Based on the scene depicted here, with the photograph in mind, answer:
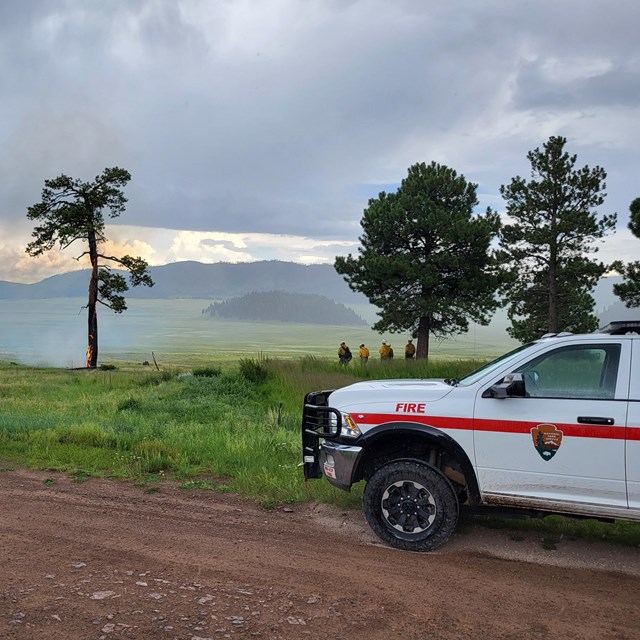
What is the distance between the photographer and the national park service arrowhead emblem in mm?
5172

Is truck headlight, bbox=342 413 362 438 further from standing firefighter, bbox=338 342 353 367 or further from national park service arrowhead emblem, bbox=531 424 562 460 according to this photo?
standing firefighter, bbox=338 342 353 367

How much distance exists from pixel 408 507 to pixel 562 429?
5.05ft

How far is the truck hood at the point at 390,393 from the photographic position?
5.71 meters

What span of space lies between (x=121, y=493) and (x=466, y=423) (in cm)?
427

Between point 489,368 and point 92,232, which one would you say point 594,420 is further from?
point 92,232

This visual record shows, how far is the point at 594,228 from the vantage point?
3650 centimetres

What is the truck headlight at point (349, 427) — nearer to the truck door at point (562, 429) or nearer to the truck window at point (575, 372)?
the truck door at point (562, 429)

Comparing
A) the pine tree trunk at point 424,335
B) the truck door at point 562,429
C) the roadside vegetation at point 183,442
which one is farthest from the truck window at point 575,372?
the pine tree trunk at point 424,335

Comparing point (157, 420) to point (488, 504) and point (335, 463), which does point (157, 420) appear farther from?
point (488, 504)

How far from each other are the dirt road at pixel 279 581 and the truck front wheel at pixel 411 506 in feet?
0.59

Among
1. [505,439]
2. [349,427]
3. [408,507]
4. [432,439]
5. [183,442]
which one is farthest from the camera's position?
[183,442]

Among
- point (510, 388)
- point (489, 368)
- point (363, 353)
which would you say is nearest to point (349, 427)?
point (489, 368)

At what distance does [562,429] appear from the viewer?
5.15 metres

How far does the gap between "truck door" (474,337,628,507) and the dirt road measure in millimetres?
704
